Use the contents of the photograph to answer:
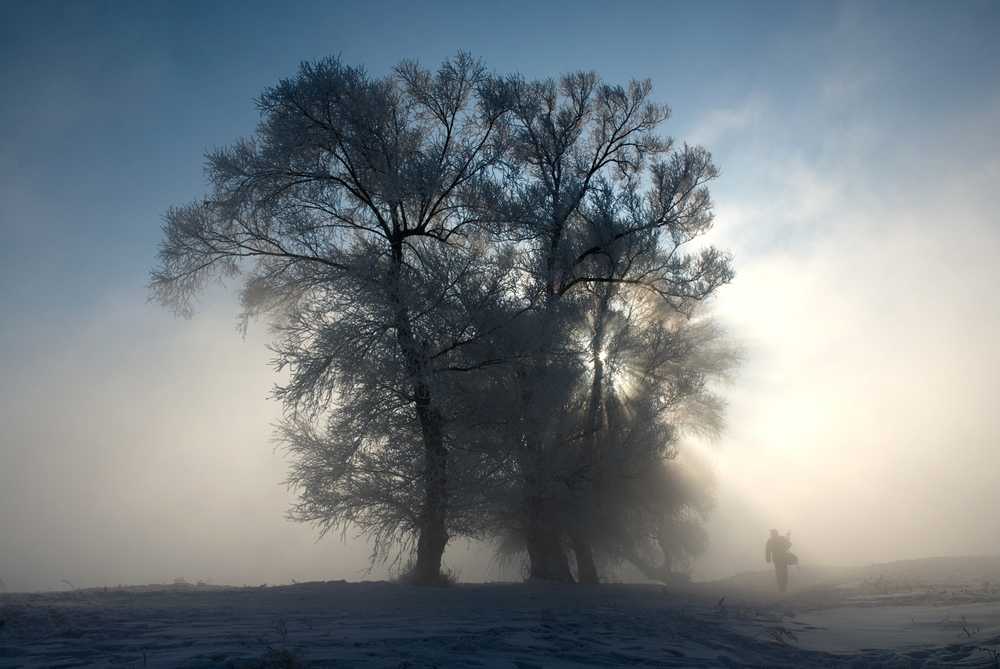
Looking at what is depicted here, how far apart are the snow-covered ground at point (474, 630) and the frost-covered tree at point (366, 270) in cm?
160

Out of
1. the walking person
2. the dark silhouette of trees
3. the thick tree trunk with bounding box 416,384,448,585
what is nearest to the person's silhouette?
the walking person

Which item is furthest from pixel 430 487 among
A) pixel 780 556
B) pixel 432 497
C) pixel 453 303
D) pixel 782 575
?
pixel 782 575

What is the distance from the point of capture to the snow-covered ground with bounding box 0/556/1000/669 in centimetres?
368

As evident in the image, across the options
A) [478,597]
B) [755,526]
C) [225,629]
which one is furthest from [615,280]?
[755,526]

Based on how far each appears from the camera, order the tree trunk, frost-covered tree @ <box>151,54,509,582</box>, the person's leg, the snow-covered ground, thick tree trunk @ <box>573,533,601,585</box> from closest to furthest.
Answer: the snow-covered ground, frost-covered tree @ <box>151,54,509,582</box>, the tree trunk, thick tree trunk @ <box>573,533,601,585</box>, the person's leg

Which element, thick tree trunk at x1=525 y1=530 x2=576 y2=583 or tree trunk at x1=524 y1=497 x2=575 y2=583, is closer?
tree trunk at x1=524 y1=497 x2=575 y2=583

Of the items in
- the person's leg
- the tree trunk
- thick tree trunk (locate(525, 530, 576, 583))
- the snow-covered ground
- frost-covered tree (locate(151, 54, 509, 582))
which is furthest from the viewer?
the person's leg

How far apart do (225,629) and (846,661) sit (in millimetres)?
5181

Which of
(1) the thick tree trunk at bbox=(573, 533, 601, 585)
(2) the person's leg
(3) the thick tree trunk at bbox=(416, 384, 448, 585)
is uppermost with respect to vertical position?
(3) the thick tree trunk at bbox=(416, 384, 448, 585)

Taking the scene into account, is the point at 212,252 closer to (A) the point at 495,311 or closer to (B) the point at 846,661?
(A) the point at 495,311

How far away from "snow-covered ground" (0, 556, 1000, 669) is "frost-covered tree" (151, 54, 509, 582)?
63.1 inches

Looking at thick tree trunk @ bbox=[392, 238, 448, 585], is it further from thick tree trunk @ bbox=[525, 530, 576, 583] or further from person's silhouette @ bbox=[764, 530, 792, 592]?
person's silhouette @ bbox=[764, 530, 792, 592]

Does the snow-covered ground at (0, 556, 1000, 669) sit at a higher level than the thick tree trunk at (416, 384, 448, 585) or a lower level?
lower

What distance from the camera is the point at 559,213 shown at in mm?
10930
